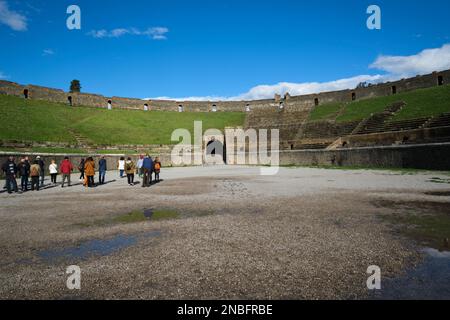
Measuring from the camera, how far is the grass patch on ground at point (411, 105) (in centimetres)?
2707

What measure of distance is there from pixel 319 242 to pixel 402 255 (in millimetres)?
1169

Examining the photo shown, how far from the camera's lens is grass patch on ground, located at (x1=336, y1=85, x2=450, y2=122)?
27.1 meters

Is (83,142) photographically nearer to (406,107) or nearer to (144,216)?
(144,216)

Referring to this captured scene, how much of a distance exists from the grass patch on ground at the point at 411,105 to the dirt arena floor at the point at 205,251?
77.8 feet

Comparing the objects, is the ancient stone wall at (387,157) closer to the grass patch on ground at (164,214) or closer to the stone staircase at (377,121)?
the stone staircase at (377,121)

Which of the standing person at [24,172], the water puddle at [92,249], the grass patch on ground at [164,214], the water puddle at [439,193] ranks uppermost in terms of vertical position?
the standing person at [24,172]

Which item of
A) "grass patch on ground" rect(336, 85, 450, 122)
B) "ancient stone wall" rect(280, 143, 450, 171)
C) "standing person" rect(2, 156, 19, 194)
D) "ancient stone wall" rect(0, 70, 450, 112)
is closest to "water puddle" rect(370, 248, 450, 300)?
"standing person" rect(2, 156, 19, 194)

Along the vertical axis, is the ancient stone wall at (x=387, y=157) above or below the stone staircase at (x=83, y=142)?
below

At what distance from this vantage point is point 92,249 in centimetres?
462

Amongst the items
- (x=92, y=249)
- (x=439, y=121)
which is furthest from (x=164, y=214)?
(x=439, y=121)

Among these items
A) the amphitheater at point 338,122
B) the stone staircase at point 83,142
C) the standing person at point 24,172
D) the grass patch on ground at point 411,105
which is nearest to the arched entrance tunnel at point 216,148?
the amphitheater at point 338,122

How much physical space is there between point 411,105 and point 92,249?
118 feet

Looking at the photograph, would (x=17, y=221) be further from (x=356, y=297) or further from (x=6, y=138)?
(x=6, y=138)

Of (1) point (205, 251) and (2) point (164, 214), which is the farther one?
(2) point (164, 214)
